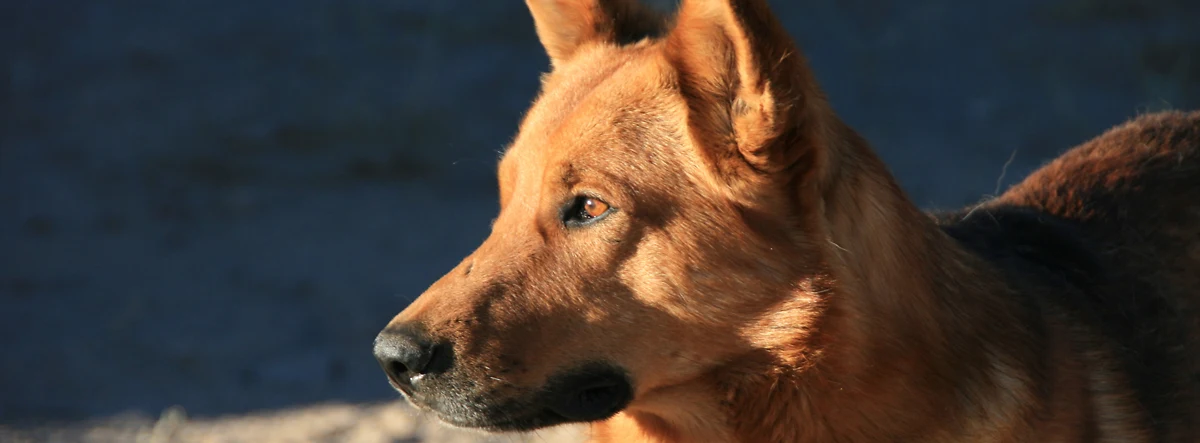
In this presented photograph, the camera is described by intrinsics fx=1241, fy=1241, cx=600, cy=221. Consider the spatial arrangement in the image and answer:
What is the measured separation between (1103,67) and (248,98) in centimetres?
683

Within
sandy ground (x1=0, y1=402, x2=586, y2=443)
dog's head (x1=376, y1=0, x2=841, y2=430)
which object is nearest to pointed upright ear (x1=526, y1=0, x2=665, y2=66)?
dog's head (x1=376, y1=0, x2=841, y2=430)

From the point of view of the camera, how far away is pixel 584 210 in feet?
10.1

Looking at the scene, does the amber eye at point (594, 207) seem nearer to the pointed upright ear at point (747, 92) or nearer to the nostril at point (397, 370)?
the pointed upright ear at point (747, 92)

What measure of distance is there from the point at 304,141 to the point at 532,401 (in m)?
7.12

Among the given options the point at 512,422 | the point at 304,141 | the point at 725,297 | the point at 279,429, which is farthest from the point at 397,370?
the point at 304,141

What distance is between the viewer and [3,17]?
1098cm

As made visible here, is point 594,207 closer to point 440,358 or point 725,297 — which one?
point 725,297

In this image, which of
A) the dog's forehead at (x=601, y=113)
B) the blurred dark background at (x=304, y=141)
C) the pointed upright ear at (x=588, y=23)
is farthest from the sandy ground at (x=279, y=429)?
the dog's forehead at (x=601, y=113)

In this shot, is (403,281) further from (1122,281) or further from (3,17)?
(3,17)

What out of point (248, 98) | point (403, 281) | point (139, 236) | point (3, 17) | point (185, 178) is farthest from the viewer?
point (3, 17)

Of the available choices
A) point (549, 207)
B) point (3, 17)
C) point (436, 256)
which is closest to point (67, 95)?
point (3, 17)

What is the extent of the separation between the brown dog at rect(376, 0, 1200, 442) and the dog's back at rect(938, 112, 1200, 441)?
192 millimetres

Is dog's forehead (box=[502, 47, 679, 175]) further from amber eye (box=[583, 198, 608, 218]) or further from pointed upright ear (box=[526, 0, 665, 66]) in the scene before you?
pointed upright ear (box=[526, 0, 665, 66])

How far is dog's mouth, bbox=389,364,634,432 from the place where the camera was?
2.95 m
